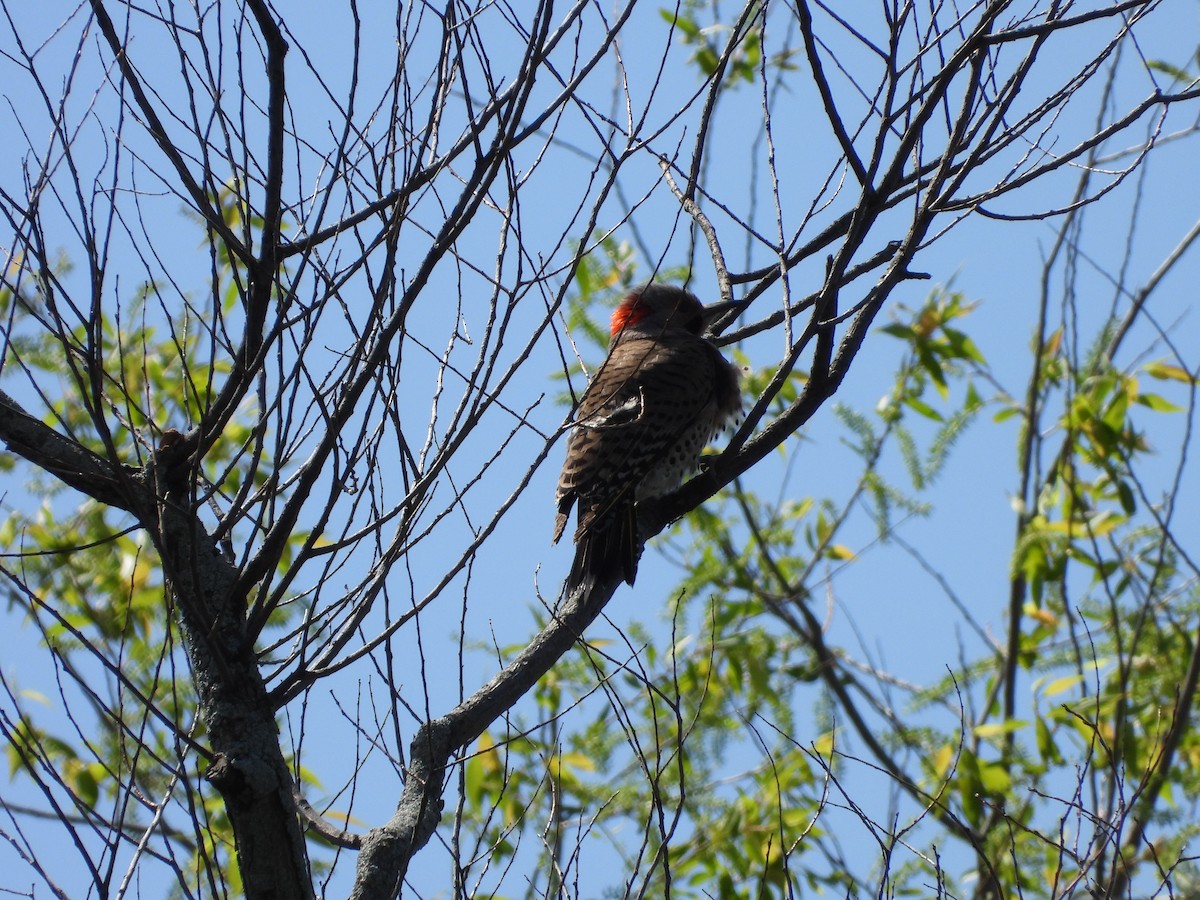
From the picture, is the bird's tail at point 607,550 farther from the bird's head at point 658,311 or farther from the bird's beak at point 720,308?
the bird's head at point 658,311

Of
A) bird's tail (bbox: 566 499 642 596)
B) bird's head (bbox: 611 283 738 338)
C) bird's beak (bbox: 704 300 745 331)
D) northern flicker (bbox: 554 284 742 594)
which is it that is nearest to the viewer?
bird's tail (bbox: 566 499 642 596)

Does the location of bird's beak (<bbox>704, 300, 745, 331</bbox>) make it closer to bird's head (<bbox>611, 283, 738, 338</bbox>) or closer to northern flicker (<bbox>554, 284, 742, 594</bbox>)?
northern flicker (<bbox>554, 284, 742, 594</bbox>)

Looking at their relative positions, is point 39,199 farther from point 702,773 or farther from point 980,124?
point 702,773

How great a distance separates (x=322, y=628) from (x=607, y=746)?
3935mm

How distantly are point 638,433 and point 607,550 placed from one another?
853 mm

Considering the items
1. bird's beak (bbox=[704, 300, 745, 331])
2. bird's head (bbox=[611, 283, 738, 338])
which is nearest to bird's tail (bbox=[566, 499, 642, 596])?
bird's beak (bbox=[704, 300, 745, 331])

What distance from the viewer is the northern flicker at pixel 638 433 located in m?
4.48

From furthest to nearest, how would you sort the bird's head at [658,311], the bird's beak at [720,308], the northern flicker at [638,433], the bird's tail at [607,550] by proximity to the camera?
the bird's head at [658,311], the bird's beak at [720,308], the northern flicker at [638,433], the bird's tail at [607,550]

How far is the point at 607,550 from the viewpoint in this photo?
14.4 feet

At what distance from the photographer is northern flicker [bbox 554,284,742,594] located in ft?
14.7

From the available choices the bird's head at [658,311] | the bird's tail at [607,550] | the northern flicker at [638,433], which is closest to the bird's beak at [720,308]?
the northern flicker at [638,433]

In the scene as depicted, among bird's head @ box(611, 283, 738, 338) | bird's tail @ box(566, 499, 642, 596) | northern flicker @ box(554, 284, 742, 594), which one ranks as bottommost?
bird's tail @ box(566, 499, 642, 596)

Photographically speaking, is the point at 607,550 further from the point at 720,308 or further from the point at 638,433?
the point at 720,308

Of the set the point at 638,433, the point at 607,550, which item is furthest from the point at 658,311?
the point at 607,550
